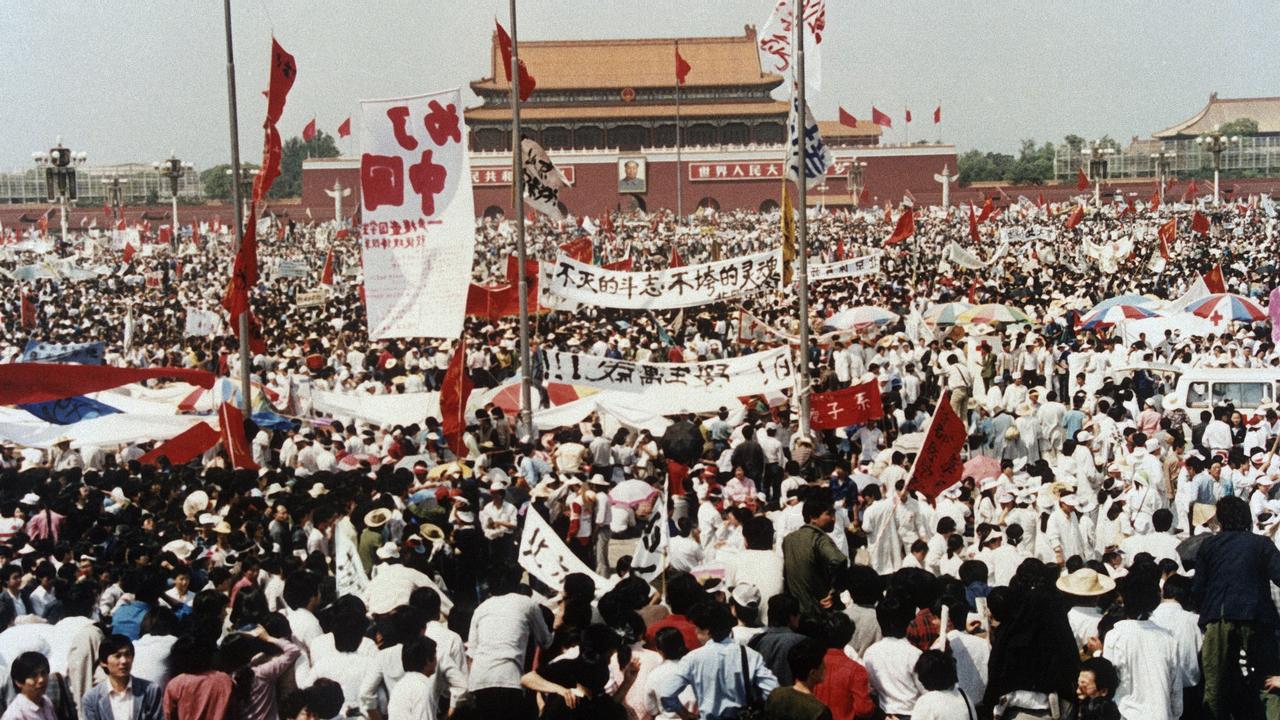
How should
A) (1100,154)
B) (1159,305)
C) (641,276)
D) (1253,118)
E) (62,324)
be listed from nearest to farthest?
(641,276) < (1159,305) < (62,324) < (1100,154) < (1253,118)

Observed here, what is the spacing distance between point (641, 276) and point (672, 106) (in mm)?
45596

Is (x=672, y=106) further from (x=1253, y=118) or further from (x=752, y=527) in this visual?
(x=752, y=527)

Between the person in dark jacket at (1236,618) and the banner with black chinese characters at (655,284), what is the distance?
9017 mm

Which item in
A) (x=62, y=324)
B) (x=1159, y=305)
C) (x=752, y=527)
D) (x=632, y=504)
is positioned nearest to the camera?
(x=752, y=527)

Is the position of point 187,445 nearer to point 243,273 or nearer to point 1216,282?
point 243,273

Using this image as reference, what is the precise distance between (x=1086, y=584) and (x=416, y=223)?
620 centimetres

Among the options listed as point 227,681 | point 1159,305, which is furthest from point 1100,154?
point 227,681

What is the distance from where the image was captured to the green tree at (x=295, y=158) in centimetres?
8394

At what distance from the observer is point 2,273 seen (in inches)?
1275

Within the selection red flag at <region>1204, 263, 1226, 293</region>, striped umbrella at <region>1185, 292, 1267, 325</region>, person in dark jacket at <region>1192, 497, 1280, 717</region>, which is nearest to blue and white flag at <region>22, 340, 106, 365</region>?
person in dark jacket at <region>1192, 497, 1280, 717</region>

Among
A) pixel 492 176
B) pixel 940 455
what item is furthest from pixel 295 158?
pixel 940 455

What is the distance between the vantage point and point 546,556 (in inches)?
269

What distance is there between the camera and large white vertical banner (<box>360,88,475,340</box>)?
10891 millimetres

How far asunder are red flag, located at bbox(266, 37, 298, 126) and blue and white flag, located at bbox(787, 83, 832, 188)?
4061mm
